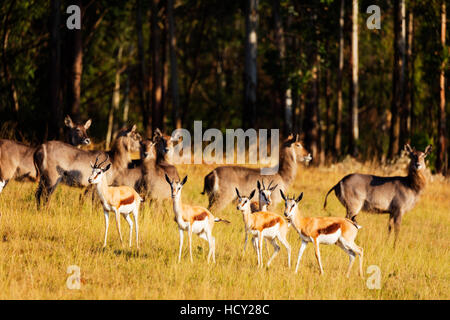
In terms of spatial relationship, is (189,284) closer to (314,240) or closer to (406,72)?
(314,240)

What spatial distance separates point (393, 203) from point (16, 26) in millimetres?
19063

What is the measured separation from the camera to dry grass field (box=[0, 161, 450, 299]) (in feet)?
29.8

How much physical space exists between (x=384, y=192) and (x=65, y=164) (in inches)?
269

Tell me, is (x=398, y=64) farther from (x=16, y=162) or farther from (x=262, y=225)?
(x=262, y=225)

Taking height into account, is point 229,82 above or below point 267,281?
above

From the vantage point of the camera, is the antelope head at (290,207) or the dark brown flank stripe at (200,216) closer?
the antelope head at (290,207)

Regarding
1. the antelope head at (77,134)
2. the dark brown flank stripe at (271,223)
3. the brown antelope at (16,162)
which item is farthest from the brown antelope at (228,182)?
the dark brown flank stripe at (271,223)

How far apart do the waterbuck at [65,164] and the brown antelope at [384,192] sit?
15.0 ft

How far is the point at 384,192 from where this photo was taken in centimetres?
1415

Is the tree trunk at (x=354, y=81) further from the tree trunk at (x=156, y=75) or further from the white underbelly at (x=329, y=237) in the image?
the white underbelly at (x=329, y=237)

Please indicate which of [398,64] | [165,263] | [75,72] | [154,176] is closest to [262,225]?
[165,263]

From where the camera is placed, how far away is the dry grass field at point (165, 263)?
907cm
